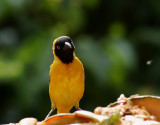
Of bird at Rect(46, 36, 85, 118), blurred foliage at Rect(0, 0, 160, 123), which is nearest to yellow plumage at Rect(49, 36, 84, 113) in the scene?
bird at Rect(46, 36, 85, 118)

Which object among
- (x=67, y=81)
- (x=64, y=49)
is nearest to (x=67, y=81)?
(x=67, y=81)

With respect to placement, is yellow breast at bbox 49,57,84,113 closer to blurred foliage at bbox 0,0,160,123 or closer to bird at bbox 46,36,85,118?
bird at bbox 46,36,85,118

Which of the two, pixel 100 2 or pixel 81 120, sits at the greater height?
pixel 100 2

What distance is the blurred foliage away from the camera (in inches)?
300

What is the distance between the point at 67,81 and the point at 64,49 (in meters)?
0.35

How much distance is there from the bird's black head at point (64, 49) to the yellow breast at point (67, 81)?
6cm

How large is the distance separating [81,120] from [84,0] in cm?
604

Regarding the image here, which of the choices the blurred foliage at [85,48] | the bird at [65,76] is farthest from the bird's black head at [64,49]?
the blurred foliage at [85,48]

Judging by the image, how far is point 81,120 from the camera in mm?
3092

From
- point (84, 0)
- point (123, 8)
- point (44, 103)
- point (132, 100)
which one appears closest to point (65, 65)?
point (132, 100)

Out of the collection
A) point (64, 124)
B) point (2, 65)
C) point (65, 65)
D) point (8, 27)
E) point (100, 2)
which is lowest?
point (64, 124)

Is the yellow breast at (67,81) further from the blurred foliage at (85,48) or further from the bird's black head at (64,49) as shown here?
the blurred foliage at (85,48)

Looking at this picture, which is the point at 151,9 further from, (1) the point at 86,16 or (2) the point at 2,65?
(2) the point at 2,65

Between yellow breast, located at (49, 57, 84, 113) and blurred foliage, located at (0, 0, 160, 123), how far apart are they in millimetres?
1890
